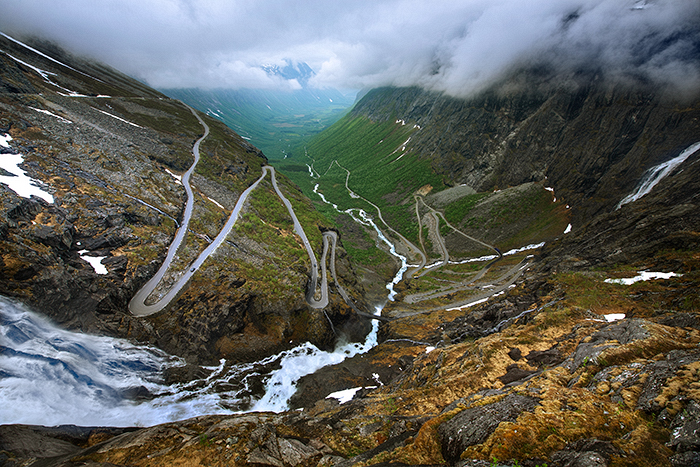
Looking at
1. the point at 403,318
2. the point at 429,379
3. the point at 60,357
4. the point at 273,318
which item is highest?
the point at 60,357

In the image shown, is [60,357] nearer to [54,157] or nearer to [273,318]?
[273,318]

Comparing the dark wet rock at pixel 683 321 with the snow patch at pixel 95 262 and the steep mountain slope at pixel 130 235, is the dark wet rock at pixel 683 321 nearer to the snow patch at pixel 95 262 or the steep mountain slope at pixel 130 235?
the steep mountain slope at pixel 130 235

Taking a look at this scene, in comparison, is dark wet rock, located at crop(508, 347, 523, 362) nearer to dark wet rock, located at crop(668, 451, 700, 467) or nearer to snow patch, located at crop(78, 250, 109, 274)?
dark wet rock, located at crop(668, 451, 700, 467)

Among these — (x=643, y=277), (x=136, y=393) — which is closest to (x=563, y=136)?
(x=643, y=277)

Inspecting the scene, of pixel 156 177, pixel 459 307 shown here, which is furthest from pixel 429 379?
pixel 156 177

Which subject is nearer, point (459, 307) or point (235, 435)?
point (235, 435)

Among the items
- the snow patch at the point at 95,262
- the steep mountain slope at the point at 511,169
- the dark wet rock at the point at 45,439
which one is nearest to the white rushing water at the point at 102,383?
the dark wet rock at the point at 45,439

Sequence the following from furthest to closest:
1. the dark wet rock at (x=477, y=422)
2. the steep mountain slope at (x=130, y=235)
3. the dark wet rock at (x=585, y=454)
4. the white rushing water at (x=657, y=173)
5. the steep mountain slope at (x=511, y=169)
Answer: the steep mountain slope at (x=511, y=169)
the white rushing water at (x=657, y=173)
the steep mountain slope at (x=130, y=235)
the dark wet rock at (x=477, y=422)
the dark wet rock at (x=585, y=454)

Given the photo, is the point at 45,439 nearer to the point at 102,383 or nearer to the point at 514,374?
the point at 102,383
